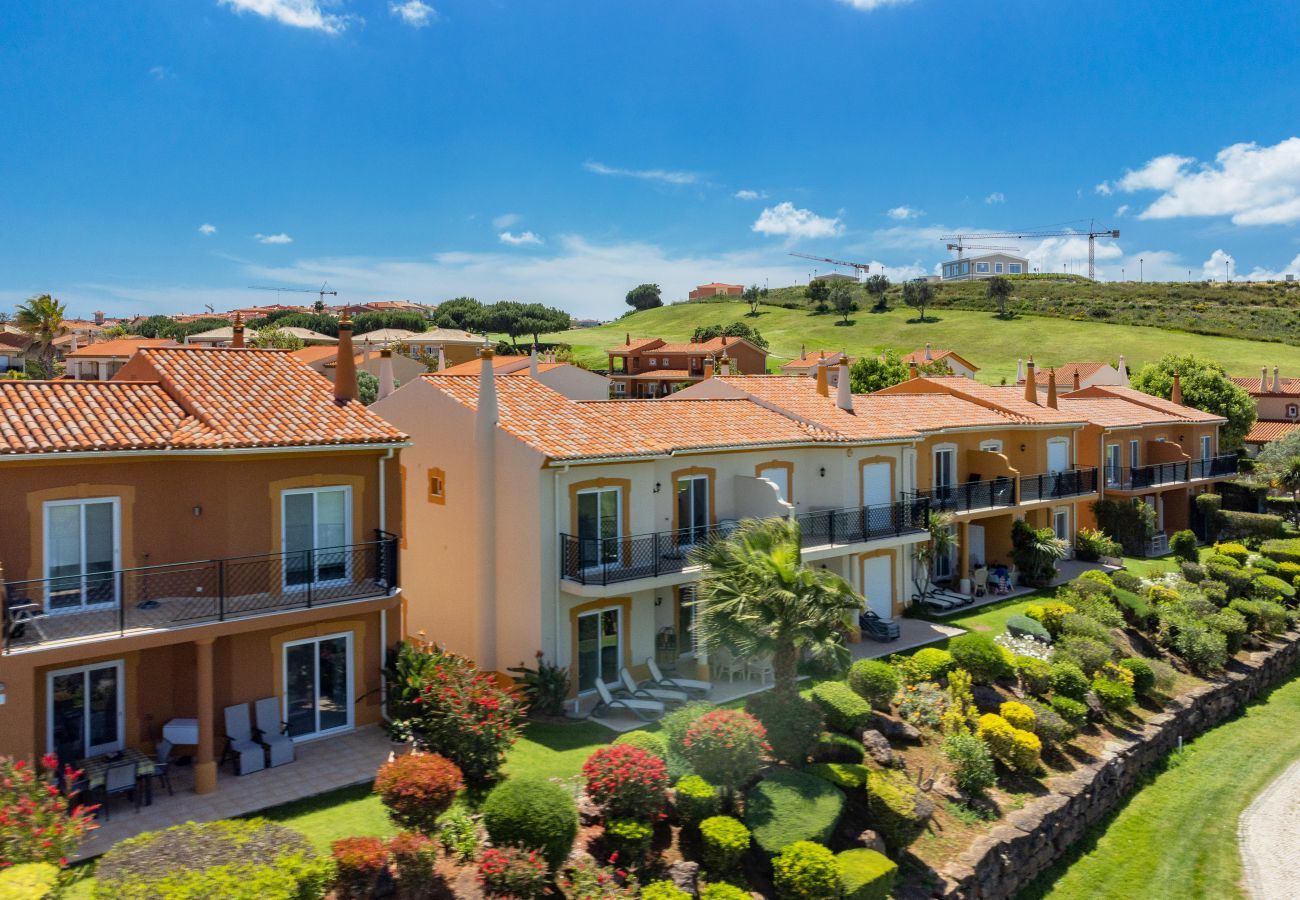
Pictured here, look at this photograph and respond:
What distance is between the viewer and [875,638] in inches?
1079

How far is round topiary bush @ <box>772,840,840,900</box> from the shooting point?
14430 mm

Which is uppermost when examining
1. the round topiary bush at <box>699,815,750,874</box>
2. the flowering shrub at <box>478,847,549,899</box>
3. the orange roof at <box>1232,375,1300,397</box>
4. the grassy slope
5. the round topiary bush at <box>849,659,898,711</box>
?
the grassy slope

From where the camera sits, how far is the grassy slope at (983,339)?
9819 centimetres

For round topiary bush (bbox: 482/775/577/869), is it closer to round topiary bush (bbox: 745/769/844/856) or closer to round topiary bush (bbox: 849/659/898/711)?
round topiary bush (bbox: 745/769/844/856)

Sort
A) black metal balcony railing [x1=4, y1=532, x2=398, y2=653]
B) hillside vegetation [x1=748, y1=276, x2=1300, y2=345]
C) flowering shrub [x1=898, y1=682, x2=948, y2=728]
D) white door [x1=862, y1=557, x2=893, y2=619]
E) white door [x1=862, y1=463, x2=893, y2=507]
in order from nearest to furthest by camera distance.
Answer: black metal balcony railing [x1=4, y1=532, x2=398, y2=653]
flowering shrub [x1=898, y1=682, x2=948, y2=728]
white door [x1=862, y1=463, x2=893, y2=507]
white door [x1=862, y1=557, x2=893, y2=619]
hillside vegetation [x1=748, y1=276, x2=1300, y2=345]

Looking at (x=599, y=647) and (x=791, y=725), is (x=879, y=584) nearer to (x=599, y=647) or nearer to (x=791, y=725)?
(x=599, y=647)

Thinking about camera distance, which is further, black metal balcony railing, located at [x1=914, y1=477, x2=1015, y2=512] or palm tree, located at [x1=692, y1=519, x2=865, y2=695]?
black metal balcony railing, located at [x1=914, y1=477, x2=1015, y2=512]

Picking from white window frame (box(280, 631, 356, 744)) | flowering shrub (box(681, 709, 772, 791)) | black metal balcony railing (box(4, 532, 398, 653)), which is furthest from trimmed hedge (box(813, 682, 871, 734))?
white window frame (box(280, 631, 356, 744))

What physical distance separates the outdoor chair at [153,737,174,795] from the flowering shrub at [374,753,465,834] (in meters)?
4.81

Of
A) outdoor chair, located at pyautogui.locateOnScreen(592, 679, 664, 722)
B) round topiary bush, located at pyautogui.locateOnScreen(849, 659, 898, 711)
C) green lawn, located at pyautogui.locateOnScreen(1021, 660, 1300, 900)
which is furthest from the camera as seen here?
round topiary bush, located at pyautogui.locateOnScreen(849, 659, 898, 711)

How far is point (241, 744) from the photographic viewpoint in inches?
654

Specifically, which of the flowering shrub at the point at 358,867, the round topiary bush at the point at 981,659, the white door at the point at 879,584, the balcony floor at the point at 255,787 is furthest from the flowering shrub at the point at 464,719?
the white door at the point at 879,584

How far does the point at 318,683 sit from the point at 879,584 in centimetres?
1823

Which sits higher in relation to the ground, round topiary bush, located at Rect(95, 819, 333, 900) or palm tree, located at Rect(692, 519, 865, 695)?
palm tree, located at Rect(692, 519, 865, 695)
